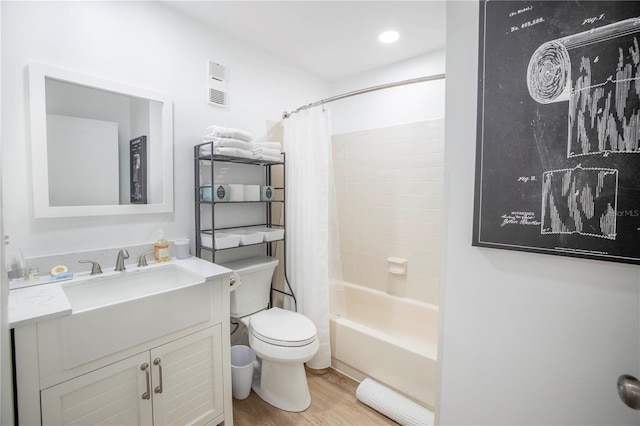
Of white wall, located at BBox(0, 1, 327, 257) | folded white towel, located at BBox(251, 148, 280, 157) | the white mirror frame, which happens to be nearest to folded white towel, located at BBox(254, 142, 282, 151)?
folded white towel, located at BBox(251, 148, 280, 157)

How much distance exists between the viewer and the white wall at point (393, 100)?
2309mm

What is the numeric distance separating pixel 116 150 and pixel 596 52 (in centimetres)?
212

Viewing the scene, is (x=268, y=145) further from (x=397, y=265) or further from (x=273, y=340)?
(x=397, y=265)

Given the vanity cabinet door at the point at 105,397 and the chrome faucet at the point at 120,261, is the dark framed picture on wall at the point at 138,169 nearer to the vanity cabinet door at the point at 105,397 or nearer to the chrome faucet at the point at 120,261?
the chrome faucet at the point at 120,261

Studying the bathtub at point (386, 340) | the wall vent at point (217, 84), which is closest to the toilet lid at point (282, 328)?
the bathtub at point (386, 340)

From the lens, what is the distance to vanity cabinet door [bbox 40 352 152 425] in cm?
110

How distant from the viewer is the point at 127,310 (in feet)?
4.04

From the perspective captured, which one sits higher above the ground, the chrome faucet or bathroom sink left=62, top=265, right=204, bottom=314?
the chrome faucet

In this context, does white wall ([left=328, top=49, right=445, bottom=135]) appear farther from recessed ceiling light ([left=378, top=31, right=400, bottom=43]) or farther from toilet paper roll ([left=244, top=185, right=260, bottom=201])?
toilet paper roll ([left=244, top=185, right=260, bottom=201])

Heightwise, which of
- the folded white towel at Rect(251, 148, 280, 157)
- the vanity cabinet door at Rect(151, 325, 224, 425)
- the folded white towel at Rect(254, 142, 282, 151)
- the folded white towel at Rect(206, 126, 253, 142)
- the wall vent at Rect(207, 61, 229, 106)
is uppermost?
the wall vent at Rect(207, 61, 229, 106)

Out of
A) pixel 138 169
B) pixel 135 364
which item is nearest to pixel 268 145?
pixel 138 169

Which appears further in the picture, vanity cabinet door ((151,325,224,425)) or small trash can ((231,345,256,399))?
small trash can ((231,345,256,399))

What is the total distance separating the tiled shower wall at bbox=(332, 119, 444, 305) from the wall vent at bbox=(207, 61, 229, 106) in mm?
1234

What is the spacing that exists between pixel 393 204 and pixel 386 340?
45.0 inches
